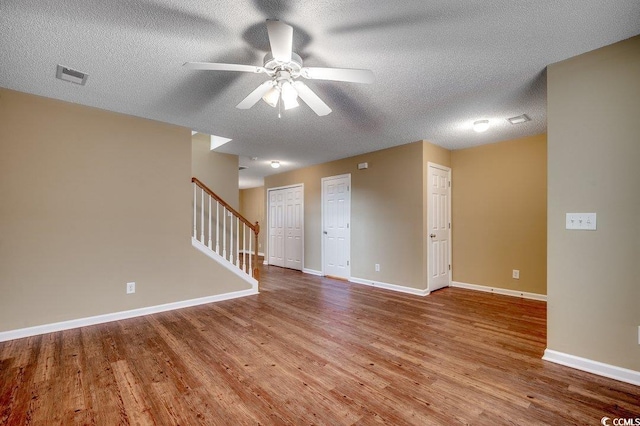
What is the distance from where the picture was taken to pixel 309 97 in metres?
2.20

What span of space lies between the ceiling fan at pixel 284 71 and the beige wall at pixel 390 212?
2.52m

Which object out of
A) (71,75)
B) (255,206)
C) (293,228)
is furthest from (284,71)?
(255,206)

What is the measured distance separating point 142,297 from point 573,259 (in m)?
4.23

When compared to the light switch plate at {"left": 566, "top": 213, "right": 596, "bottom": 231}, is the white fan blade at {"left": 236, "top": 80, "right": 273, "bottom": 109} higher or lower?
higher

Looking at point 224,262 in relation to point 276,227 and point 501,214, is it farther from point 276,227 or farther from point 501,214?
point 501,214

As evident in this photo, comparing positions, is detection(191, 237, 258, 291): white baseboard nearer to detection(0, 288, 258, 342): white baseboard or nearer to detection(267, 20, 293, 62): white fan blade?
detection(0, 288, 258, 342): white baseboard

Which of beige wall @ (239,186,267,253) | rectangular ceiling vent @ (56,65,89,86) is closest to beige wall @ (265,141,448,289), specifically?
rectangular ceiling vent @ (56,65,89,86)

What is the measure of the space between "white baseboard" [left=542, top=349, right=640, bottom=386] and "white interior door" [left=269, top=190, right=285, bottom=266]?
545 cm

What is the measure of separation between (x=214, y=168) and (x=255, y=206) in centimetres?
473

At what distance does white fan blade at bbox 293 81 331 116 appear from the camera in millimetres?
2104

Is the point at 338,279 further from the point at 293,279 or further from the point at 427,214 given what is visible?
the point at 427,214

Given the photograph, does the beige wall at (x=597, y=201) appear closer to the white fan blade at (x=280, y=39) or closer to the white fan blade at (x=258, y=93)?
the white fan blade at (x=280, y=39)

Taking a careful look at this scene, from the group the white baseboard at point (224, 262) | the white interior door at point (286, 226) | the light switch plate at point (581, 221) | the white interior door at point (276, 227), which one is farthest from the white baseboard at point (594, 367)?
the white interior door at point (276, 227)

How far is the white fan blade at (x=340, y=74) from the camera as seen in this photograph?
72.1 inches
